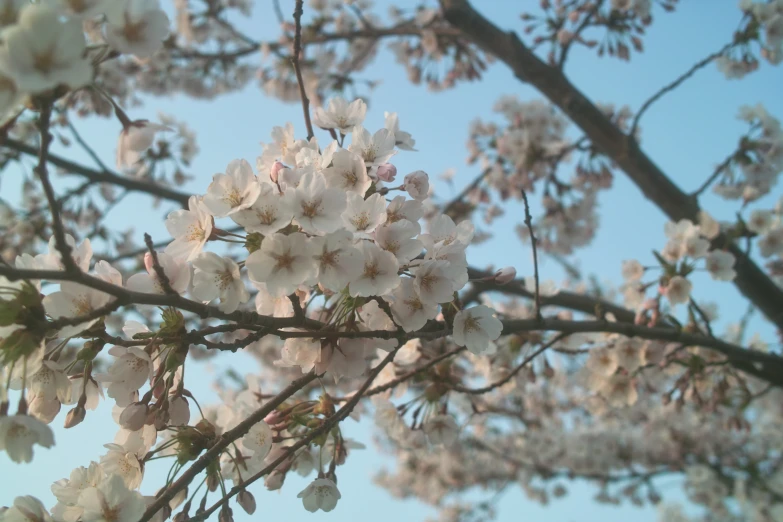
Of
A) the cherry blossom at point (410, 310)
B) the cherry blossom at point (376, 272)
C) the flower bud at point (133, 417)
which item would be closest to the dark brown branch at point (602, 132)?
the cherry blossom at point (410, 310)

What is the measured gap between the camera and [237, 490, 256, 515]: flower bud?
1.45 metres

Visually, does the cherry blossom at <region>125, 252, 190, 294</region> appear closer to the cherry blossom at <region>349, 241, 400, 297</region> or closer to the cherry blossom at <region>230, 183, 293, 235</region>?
the cherry blossom at <region>230, 183, 293, 235</region>

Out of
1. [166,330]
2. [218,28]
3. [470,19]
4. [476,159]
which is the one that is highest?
[218,28]

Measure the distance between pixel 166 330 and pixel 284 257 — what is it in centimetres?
33

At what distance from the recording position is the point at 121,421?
130cm

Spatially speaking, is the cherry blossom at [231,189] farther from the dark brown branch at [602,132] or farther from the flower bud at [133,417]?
the dark brown branch at [602,132]

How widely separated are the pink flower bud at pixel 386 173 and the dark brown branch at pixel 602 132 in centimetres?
289

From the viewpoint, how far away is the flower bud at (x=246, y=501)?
1.45 metres

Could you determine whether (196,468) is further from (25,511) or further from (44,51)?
(44,51)

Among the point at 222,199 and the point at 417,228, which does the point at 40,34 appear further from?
the point at 417,228

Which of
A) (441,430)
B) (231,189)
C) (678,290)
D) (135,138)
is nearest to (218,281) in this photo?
(231,189)

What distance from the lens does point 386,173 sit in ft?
4.91

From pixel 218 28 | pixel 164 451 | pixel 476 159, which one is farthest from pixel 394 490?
A: pixel 164 451

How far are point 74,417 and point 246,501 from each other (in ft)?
1.56
